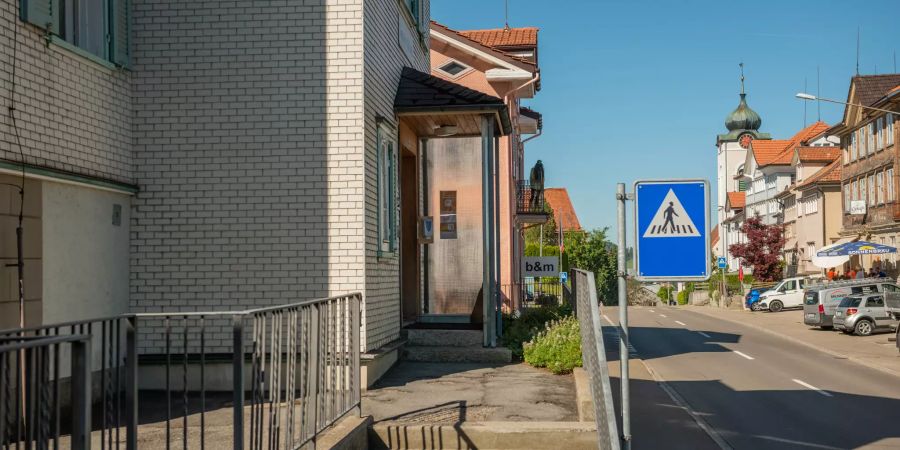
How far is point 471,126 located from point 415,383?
16.3 ft

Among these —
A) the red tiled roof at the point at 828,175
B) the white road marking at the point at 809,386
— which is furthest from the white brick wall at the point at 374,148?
the red tiled roof at the point at 828,175

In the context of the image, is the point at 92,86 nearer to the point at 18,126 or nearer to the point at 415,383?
the point at 18,126

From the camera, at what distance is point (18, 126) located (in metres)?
8.58

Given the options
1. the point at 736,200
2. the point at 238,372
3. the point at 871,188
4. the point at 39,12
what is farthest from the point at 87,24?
the point at 736,200

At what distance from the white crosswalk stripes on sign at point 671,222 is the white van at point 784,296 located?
4634 centimetres

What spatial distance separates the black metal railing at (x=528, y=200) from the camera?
33.5m

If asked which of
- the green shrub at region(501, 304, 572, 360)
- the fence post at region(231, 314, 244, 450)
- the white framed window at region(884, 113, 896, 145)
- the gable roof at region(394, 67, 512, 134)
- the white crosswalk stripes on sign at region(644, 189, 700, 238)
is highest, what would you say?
the white framed window at region(884, 113, 896, 145)

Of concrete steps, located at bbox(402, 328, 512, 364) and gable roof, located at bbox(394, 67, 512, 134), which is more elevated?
gable roof, located at bbox(394, 67, 512, 134)

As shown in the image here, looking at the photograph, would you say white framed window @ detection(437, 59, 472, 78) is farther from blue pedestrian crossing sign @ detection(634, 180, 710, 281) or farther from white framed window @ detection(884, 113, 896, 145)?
white framed window @ detection(884, 113, 896, 145)

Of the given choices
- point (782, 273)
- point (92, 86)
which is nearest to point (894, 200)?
point (782, 273)

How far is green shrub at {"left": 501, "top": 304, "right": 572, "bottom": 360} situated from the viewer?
46.0 feet

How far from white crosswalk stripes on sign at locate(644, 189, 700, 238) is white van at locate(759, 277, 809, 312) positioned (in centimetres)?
4634

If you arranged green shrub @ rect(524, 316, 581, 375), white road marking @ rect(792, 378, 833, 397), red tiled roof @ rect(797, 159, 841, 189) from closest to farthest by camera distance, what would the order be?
green shrub @ rect(524, 316, 581, 375) < white road marking @ rect(792, 378, 833, 397) < red tiled roof @ rect(797, 159, 841, 189)

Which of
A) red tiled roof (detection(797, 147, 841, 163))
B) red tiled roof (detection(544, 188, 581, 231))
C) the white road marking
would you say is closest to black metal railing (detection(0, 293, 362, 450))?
the white road marking
